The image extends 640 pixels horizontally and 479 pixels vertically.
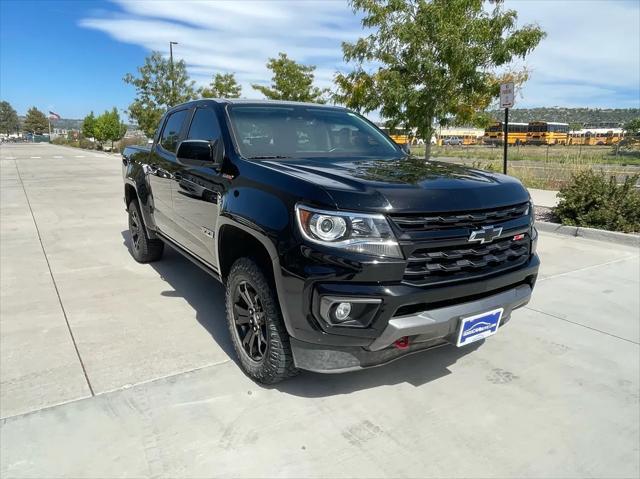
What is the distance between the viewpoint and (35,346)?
3412 millimetres

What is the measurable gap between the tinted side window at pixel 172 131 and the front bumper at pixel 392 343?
2.67 m

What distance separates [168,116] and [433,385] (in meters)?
3.74

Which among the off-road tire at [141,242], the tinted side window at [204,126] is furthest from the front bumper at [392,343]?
the off-road tire at [141,242]

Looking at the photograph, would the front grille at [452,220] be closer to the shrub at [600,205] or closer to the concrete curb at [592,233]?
the concrete curb at [592,233]

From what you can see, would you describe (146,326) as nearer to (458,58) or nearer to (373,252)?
(373,252)

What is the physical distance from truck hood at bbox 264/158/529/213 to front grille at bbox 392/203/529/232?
4 centimetres

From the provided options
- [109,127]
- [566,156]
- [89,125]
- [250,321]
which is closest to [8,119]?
[89,125]

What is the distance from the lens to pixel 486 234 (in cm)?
257

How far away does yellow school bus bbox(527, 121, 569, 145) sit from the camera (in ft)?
187

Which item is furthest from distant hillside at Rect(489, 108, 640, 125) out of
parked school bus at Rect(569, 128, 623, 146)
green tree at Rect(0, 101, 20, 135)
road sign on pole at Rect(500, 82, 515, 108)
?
green tree at Rect(0, 101, 20, 135)

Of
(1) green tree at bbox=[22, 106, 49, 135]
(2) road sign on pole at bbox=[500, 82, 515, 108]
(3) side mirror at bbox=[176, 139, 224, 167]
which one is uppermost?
(1) green tree at bbox=[22, 106, 49, 135]

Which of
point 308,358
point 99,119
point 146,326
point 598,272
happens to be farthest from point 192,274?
point 99,119

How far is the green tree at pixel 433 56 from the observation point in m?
9.08

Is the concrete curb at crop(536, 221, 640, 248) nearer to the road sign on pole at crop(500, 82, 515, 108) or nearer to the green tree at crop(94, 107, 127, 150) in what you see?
the road sign on pole at crop(500, 82, 515, 108)
